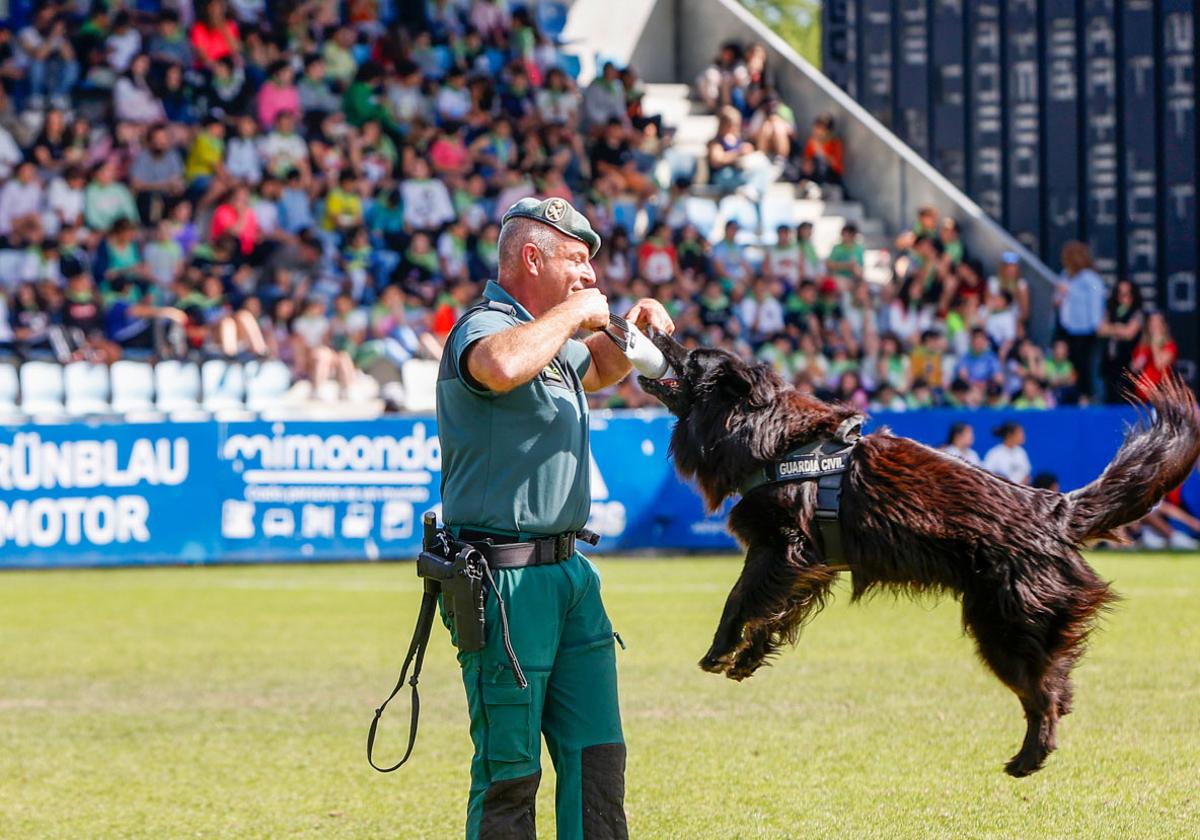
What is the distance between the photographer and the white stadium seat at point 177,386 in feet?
56.6

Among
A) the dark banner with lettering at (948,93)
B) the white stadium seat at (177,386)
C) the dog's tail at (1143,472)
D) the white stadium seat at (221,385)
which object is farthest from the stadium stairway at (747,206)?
the dog's tail at (1143,472)

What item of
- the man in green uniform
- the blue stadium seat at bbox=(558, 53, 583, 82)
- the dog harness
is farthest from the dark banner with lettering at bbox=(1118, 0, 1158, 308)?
the man in green uniform

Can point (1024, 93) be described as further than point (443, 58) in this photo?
Result: No

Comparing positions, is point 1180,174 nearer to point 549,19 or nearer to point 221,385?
point 549,19

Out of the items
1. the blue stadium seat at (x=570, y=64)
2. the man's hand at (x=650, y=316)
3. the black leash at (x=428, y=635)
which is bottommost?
A: the black leash at (x=428, y=635)

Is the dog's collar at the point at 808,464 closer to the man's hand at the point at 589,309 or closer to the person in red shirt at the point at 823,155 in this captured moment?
the man's hand at the point at 589,309

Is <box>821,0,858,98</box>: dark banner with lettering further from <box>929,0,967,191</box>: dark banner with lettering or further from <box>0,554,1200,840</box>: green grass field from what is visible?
<box>0,554,1200,840</box>: green grass field

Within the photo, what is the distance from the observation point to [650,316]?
5559mm

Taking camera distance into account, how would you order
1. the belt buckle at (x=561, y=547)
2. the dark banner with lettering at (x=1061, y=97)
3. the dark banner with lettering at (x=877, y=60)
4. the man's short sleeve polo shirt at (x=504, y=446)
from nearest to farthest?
the man's short sleeve polo shirt at (x=504, y=446) < the belt buckle at (x=561, y=547) < the dark banner with lettering at (x=1061, y=97) < the dark banner with lettering at (x=877, y=60)

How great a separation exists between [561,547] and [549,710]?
19.8 inches

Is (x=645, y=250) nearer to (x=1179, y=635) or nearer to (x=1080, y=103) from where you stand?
(x=1080, y=103)

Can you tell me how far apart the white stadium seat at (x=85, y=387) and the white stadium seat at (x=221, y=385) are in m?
1.02

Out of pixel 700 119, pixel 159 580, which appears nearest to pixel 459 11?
pixel 700 119

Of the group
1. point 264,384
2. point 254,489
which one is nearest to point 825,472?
point 254,489
